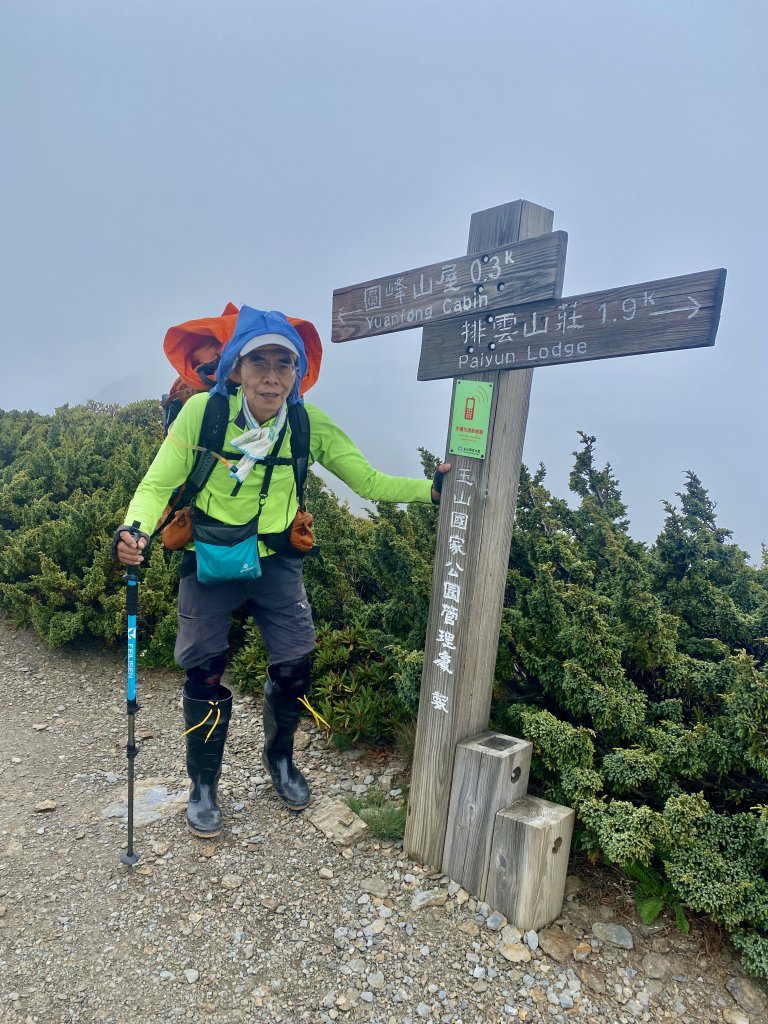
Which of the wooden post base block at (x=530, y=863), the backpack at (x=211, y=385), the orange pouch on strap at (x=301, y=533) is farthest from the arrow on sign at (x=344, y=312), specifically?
the wooden post base block at (x=530, y=863)

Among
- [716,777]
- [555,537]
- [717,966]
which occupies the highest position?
[555,537]

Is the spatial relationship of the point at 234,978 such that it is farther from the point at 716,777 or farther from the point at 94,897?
the point at 716,777

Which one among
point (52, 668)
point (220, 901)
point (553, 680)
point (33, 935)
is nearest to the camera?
point (33, 935)

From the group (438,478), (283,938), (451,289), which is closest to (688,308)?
(451,289)

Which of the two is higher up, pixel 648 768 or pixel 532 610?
pixel 532 610

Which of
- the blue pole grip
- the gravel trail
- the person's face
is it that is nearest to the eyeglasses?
the person's face

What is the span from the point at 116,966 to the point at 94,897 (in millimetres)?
496

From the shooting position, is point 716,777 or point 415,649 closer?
point 716,777

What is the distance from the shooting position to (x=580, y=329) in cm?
285

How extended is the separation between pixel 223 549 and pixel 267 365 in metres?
0.97

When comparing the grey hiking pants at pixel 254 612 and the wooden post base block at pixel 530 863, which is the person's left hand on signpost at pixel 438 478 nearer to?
the grey hiking pants at pixel 254 612

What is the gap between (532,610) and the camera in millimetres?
3795

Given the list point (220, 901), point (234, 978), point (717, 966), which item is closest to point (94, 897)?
point (220, 901)

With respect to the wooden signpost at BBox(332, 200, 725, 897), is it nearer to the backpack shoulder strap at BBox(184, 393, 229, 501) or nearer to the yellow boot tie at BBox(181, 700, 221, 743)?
the backpack shoulder strap at BBox(184, 393, 229, 501)
